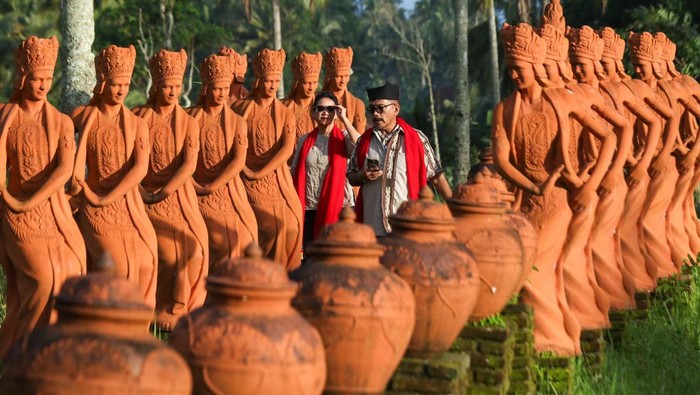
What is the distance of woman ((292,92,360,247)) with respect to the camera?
36.5 feet

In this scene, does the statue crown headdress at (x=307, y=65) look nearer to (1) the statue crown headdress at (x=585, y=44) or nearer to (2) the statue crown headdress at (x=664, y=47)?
(1) the statue crown headdress at (x=585, y=44)

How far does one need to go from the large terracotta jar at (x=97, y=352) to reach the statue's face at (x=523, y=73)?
5.88 meters

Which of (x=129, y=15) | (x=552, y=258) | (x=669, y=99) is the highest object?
(x=129, y=15)

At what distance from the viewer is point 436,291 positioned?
6551 millimetres

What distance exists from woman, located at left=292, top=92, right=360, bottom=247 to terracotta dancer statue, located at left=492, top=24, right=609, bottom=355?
1.46 metres

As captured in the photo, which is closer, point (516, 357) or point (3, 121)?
point (516, 357)

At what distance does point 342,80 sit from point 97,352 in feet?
32.1

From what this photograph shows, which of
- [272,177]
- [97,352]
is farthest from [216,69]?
[97,352]

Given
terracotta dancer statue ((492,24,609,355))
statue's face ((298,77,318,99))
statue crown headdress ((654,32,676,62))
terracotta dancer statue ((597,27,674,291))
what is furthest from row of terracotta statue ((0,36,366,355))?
statue crown headdress ((654,32,676,62))

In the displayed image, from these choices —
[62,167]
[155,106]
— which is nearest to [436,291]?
[62,167]

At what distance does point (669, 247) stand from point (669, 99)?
4.70ft

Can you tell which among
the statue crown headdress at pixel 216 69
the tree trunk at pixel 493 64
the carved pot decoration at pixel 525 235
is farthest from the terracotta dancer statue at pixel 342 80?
the tree trunk at pixel 493 64

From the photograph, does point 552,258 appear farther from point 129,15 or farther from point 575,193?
point 129,15

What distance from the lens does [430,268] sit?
654 cm
